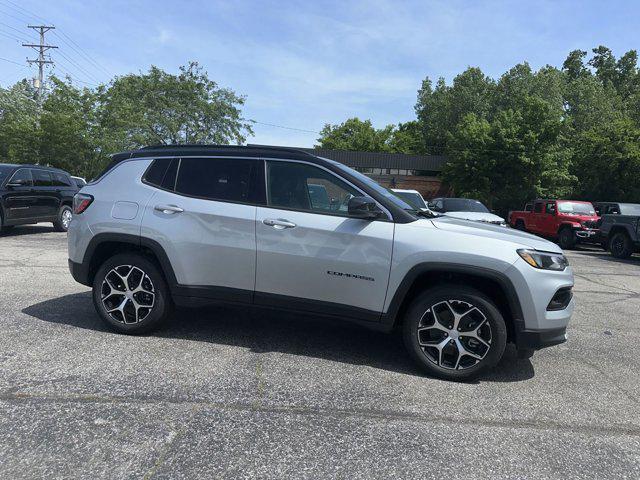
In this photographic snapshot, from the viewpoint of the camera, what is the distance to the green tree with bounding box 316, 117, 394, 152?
71438 mm

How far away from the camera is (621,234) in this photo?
1450cm

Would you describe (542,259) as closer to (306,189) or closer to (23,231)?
(306,189)

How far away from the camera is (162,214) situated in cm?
443

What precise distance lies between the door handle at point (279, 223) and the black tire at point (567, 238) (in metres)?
15.9

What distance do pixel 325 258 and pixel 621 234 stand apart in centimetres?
1383

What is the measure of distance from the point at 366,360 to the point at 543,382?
1.46 m

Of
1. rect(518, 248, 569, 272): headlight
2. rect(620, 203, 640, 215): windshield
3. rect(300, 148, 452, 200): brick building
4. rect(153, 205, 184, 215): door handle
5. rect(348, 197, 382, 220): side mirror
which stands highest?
rect(300, 148, 452, 200): brick building

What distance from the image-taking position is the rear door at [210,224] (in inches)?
167

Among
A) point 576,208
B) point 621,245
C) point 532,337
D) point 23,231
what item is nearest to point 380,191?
point 532,337

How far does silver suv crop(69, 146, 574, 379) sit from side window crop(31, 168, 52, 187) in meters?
8.61

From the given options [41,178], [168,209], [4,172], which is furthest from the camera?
[41,178]

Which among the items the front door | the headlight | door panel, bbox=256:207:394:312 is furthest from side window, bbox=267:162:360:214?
the headlight

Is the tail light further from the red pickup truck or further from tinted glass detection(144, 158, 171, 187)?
the red pickup truck

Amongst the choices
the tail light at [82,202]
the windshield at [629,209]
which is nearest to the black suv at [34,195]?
the tail light at [82,202]
